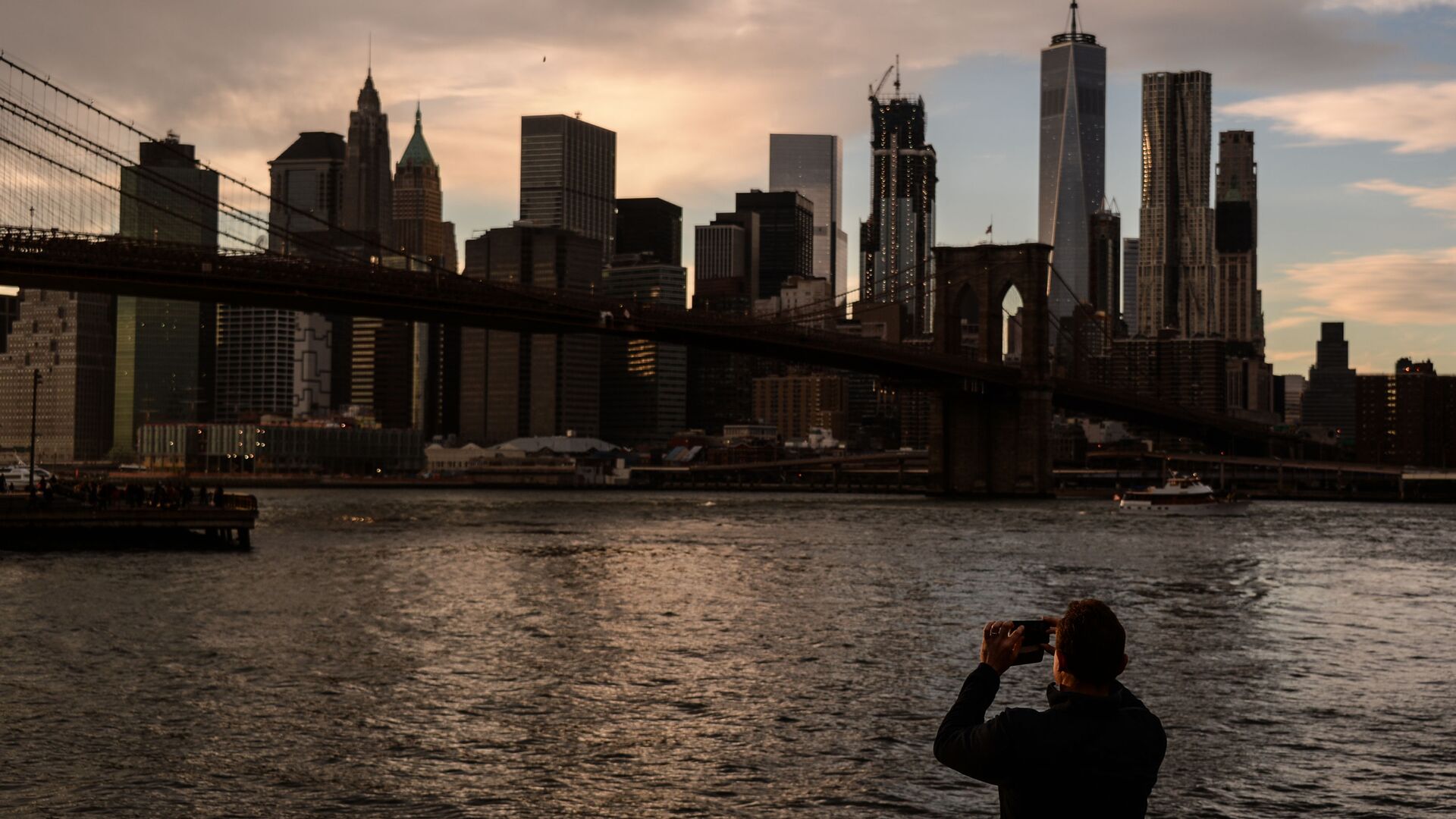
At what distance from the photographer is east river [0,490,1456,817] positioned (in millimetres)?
14547

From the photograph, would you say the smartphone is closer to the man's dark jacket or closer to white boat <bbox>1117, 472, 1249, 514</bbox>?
the man's dark jacket

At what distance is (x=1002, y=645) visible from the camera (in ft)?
17.2

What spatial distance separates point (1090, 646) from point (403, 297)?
206 feet

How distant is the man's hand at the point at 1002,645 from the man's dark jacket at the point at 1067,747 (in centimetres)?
6

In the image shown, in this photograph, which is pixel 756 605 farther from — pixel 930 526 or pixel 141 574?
pixel 930 526

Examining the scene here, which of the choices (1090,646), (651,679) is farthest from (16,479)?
(1090,646)

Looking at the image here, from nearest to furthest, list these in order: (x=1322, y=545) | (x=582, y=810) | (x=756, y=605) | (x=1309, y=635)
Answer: (x=582, y=810) < (x=1309, y=635) < (x=756, y=605) < (x=1322, y=545)

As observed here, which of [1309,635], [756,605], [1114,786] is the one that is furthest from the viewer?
[756,605]

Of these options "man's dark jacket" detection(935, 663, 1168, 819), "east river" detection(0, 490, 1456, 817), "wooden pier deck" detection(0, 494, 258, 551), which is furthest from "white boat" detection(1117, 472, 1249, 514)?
"man's dark jacket" detection(935, 663, 1168, 819)

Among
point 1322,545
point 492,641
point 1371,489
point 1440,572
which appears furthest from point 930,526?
point 1371,489

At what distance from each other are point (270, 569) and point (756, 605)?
15019mm

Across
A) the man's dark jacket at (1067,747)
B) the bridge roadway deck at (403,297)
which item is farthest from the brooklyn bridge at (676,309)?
the man's dark jacket at (1067,747)

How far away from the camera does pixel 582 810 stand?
13.7 metres

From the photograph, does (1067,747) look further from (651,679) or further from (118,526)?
(118,526)
